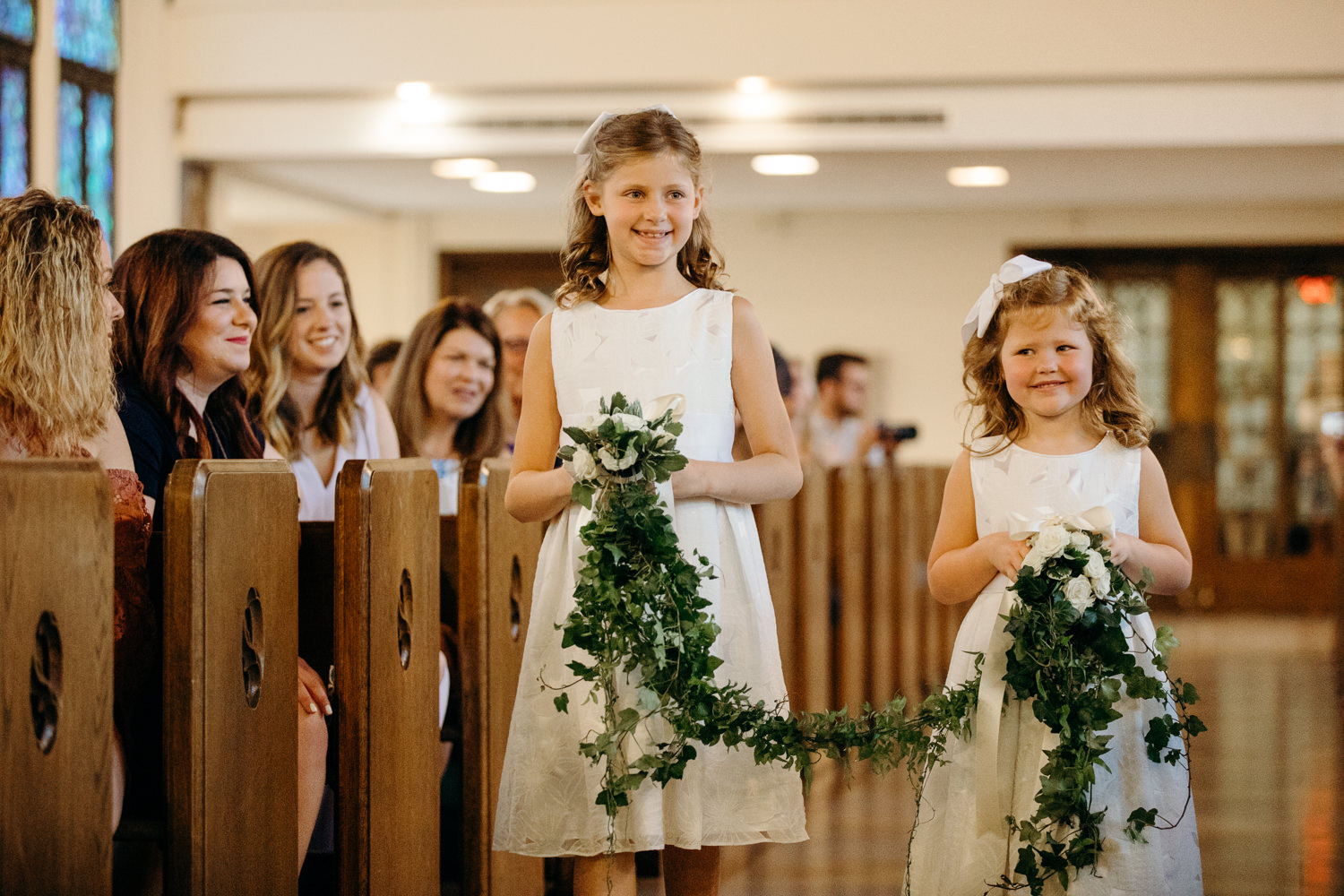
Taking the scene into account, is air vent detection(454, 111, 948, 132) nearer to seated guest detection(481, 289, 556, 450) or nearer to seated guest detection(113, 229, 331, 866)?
seated guest detection(481, 289, 556, 450)

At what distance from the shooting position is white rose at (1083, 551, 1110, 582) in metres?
1.85

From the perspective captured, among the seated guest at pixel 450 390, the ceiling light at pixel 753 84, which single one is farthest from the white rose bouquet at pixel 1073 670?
the ceiling light at pixel 753 84

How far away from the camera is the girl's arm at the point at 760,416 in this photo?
1.97 meters

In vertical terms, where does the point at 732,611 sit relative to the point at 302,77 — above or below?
below

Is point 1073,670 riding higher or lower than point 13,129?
lower

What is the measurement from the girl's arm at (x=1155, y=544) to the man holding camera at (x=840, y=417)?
14.3 ft

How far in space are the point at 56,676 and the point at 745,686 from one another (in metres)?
0.90

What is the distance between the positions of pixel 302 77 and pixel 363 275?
3.90 metres

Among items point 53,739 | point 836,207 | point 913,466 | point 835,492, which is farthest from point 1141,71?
point 53,739

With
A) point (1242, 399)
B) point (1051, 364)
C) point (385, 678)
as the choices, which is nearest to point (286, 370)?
point (385, 678)

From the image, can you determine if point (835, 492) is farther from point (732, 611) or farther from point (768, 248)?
point (768, 248)

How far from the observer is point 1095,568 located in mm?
1857

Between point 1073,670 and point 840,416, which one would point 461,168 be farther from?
point 1073,670

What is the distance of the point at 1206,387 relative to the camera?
10.0 metres
